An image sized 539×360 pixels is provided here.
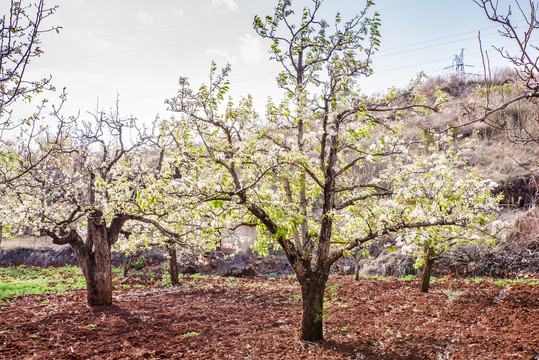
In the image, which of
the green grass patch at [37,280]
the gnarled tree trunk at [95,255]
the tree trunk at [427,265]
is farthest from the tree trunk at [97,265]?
the tree trunk at [427,265]

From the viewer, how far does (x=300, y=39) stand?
22.6 feet

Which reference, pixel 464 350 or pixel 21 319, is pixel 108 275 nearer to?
pixel 21 319

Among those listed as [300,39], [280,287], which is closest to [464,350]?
[300,39]

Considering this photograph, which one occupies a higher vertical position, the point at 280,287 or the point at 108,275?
the point at 108,275

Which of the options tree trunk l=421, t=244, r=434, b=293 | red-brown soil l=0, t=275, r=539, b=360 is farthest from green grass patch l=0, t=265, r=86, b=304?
tree trunk l=421, t=244, r=434, b=293

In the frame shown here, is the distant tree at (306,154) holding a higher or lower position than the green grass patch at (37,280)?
higher

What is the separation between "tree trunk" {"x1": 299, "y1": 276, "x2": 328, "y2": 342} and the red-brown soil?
254mm

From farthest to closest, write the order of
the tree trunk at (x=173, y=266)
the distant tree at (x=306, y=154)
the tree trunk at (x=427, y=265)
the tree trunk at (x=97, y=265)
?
the tree trunk at (x=173, y=266) → the tree trunk at (x=97, y=265) → the tree trunk at (x=427, y=265) → the distant tree at (x=306, y=154)

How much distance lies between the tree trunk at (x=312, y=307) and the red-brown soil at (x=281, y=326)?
25 centimetres

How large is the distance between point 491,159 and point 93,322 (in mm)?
24982

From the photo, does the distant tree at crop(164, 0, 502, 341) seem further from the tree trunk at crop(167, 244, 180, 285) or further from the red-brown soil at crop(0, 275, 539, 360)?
the tree trunk at crop(167, 244, 180, 285)

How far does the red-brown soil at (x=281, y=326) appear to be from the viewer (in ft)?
20.7

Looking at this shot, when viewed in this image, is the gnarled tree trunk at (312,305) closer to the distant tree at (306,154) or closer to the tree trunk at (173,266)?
the distant tree at (306,154)

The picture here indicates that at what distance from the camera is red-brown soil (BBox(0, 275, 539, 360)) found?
6.32 m
